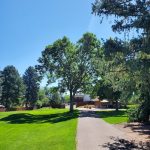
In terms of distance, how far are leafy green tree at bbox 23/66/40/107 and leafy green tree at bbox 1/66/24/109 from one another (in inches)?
456

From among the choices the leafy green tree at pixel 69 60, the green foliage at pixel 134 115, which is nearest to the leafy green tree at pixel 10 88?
the leafy green tree at pixel 69 60

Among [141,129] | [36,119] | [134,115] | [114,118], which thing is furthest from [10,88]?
[141,129]

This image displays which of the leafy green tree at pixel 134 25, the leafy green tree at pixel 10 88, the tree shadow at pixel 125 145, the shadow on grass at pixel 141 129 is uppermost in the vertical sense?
the leafy green tree at pixel 10 88

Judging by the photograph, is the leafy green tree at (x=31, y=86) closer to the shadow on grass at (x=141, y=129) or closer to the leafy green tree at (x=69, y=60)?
the leafy green tree at (x=69, y=60)

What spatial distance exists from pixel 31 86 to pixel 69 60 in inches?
1992

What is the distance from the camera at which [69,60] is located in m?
62.9

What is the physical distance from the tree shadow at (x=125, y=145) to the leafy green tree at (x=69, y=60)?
140 feet

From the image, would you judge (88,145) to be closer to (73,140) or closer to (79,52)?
(73,140)

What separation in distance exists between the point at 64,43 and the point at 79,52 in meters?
3.20

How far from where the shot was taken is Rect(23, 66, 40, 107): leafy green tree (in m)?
108

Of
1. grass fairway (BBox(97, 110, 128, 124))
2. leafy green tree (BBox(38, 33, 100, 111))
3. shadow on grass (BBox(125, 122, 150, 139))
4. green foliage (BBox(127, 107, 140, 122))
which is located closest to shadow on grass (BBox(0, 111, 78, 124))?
grass fairway (BBox(97, 110, 128, 124))

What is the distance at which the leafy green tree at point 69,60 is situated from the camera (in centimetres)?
6144


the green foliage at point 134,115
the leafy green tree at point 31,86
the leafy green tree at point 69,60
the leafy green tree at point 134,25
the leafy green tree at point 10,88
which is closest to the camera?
the leafy green tree at point 134,25

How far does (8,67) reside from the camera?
9850 centimetres
